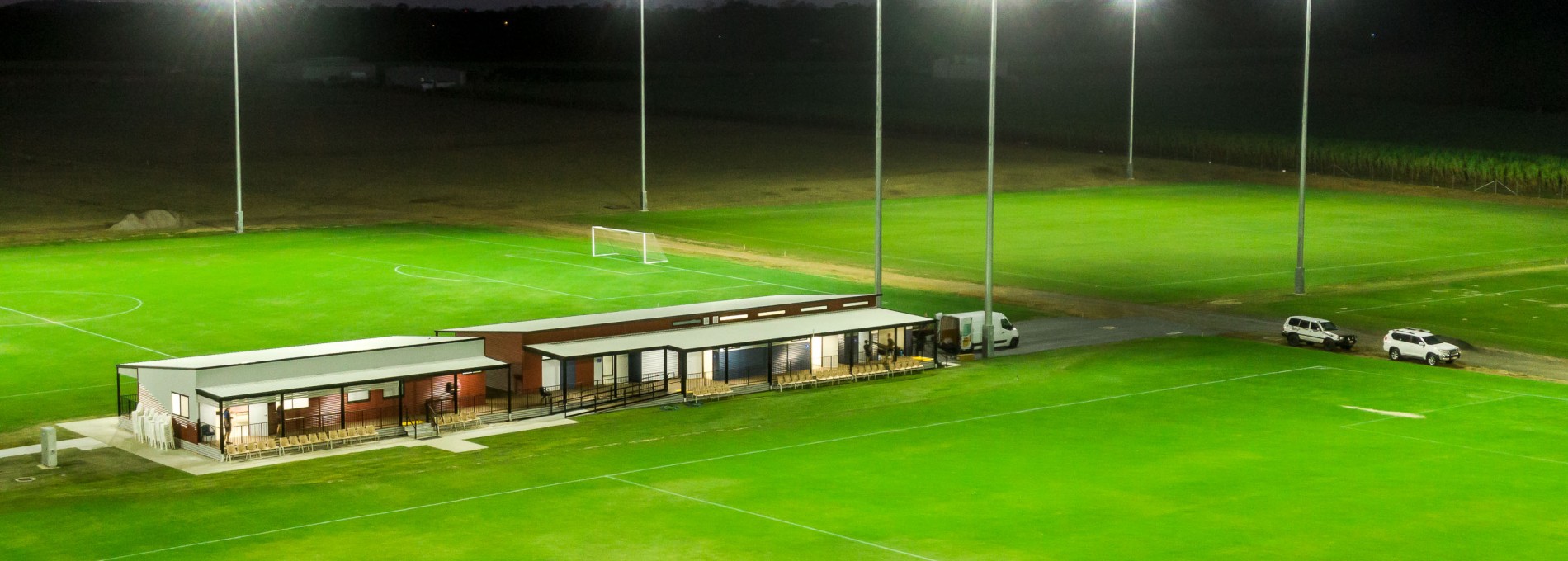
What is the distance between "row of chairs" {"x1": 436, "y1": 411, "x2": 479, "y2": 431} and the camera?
153 feet

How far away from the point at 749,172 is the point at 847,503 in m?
95.7

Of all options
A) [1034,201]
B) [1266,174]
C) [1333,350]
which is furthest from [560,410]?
A: [1266,174]

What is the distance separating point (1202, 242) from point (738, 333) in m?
48.8

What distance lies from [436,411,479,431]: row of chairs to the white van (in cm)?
1849

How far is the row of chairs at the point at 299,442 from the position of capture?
43.3 m

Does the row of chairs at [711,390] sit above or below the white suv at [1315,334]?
below

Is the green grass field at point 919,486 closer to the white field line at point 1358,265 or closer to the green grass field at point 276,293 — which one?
the green grass field at point 276,293

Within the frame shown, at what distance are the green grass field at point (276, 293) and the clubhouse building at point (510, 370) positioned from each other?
6.43 metres

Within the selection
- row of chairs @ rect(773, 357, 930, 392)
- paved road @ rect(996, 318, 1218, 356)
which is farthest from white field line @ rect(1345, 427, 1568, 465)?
paved road @ rect(996, 318, 1218, 356)

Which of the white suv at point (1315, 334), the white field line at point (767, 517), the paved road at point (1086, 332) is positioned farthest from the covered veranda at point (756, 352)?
the white suv at point (1315, 334)

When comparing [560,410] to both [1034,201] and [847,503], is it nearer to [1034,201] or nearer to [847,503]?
[847,503]

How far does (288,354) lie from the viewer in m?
48.0

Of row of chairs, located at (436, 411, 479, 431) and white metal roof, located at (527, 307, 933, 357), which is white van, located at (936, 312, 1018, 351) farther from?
row of chairs, located at (436, 411, 479, 431)

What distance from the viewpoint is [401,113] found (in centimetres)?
17100
